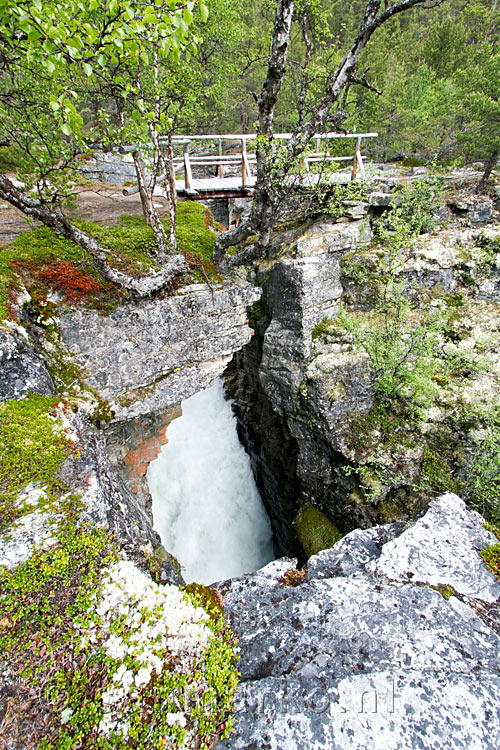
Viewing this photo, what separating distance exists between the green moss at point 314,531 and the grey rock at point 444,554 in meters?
4.25

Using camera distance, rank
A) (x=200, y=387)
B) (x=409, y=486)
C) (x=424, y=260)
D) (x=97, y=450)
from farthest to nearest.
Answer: (x=424, y=260) → (x=200, y=387) → (x=409, y=486) → (x=97, y=450)

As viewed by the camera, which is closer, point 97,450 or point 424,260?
point 97,450

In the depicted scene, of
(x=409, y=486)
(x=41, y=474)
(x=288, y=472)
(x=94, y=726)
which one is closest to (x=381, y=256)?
(x=409, y=486)

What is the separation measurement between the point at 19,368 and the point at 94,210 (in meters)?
6.54

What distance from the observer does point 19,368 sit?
5.08 m

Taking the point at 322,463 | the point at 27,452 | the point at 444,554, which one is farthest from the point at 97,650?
the point at 322,463

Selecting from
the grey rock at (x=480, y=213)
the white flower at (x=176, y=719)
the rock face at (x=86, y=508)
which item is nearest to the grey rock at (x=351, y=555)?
the white flower at (x=176, y=719)

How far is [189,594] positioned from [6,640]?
1671 mm

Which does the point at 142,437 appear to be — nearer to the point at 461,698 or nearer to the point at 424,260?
the point at 461,698

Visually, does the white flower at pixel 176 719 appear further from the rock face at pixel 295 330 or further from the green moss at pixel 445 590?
the rock face at pixel 295 330

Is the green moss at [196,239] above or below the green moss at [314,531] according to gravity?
above

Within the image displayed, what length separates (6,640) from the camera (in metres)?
2.83

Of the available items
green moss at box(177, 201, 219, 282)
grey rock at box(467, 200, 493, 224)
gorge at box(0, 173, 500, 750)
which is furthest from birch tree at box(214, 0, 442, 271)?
grey rock at box(467, 200, 493, 224)

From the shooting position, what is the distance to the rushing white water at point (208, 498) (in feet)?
33.1
